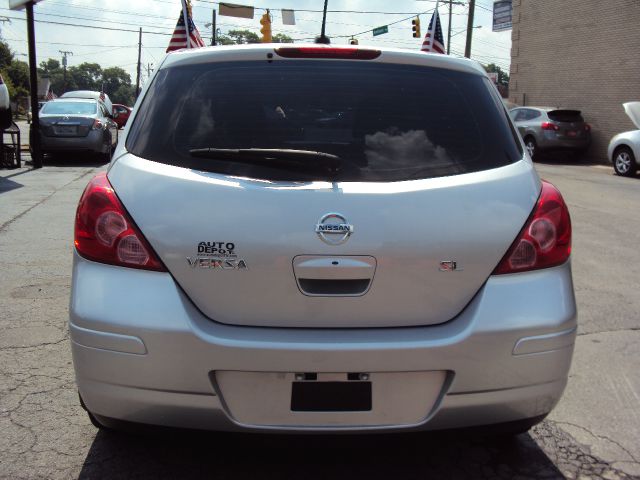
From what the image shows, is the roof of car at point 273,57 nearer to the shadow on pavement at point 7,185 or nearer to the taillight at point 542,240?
the taillight at point 542,240

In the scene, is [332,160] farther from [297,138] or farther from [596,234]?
[596,234]

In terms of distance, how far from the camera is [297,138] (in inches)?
99.1

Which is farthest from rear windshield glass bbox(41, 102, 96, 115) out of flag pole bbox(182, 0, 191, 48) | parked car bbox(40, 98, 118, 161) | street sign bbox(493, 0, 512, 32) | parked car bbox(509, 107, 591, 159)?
street sign bbox(493, 0, 512, 32)

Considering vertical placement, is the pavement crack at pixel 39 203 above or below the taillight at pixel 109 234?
below

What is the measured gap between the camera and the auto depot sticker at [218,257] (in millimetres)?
2266

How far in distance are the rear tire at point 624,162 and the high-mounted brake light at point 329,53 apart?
49.7 ft

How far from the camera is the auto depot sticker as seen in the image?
89.2 inches

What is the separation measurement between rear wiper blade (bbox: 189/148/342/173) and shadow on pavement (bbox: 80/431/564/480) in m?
1.10

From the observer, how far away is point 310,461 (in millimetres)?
2838

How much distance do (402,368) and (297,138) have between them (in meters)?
0.93

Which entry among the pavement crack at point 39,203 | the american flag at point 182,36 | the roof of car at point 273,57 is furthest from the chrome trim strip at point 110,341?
the american flag at point 182,36

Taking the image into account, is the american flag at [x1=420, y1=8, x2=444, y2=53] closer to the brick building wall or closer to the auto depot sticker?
the auto depot sticker

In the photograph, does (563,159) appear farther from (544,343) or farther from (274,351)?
(274,351)

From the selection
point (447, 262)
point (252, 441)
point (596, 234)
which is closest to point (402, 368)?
point (447, 262)
